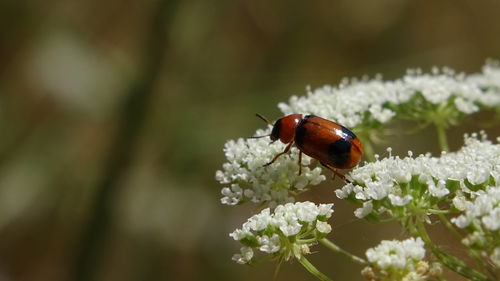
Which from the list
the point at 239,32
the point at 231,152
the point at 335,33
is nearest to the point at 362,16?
the point at 335,33

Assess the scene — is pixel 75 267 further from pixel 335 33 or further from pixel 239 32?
pixel 335 33

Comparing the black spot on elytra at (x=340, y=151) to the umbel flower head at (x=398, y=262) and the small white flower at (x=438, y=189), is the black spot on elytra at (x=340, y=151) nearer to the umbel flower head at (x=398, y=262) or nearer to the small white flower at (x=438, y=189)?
the small white flower at (x=438, y=189)

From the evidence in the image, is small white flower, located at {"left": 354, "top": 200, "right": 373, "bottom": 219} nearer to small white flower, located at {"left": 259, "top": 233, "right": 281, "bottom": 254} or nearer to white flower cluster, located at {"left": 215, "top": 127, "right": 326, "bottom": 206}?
small white flower, located at {"left": 259, "top": 233, "right": 281, "bottom": 254}

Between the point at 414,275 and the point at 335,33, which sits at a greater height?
the point at 335,33

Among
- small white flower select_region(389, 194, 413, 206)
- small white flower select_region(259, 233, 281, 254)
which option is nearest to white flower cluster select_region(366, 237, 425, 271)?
small white flower select_region(389, 194, 413, 206)

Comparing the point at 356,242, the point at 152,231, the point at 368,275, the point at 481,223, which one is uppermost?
the point at 356,242

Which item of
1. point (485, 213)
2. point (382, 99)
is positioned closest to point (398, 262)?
point (485, 213)

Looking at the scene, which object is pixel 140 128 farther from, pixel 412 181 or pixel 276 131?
Answer: pixel 412 181
